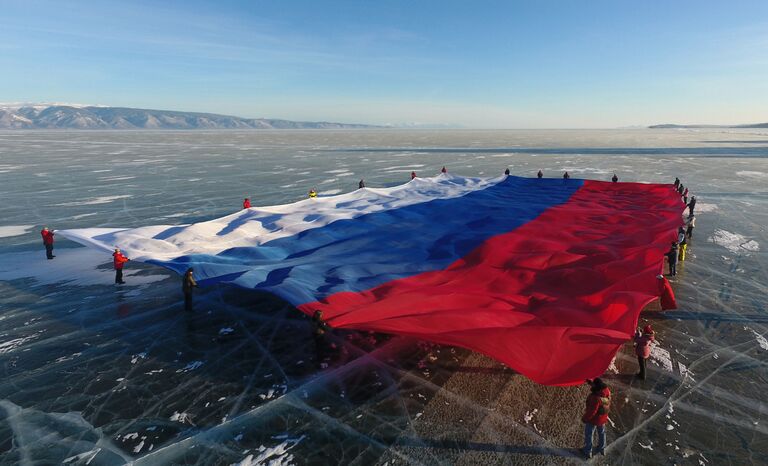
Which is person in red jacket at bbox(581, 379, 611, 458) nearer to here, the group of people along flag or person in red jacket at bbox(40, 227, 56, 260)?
the group of people along flag

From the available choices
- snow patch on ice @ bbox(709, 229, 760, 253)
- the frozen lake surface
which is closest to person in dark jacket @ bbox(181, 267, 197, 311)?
the frozen lake surface

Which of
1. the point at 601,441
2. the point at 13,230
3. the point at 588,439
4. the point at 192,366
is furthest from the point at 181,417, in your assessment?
the point at 13,230

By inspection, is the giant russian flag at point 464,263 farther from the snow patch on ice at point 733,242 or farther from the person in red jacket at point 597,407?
the snow patch on ice at point 733,242

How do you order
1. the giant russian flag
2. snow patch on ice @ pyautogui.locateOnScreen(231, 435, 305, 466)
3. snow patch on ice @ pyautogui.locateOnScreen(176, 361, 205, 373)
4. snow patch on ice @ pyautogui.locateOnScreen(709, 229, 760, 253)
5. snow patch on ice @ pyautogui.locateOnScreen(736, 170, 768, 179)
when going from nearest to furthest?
snow patch on ice @ pyautogui.locateOnScreen(231, 435, 305, 466) < the giant russian flag < snow patch on ice @ pyautogui.locateOnScreen(176, 361, 205, 373) < snow patch on ice @ pyautogui.locateOnScreen(709, 229, 760, 253) < snow patch on ice @ pyautogui.locateOnScreen(736, 170, 768, 179)

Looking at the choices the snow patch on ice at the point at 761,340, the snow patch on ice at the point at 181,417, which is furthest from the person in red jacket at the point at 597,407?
the snow patch on ice at the point at 181,417

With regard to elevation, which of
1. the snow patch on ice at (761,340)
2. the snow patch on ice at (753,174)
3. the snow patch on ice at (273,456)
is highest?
the snow patch on ice at (753,174)

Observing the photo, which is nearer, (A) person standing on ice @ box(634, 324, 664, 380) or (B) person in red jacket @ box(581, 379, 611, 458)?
(B) person in red jacket @ box(581, 379, 611, 458)

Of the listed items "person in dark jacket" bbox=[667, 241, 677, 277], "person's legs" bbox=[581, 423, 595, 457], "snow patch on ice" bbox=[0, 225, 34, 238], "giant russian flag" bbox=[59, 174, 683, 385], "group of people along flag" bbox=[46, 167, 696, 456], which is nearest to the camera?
"person's legs" bbox=[581, 423, 595, 457]
